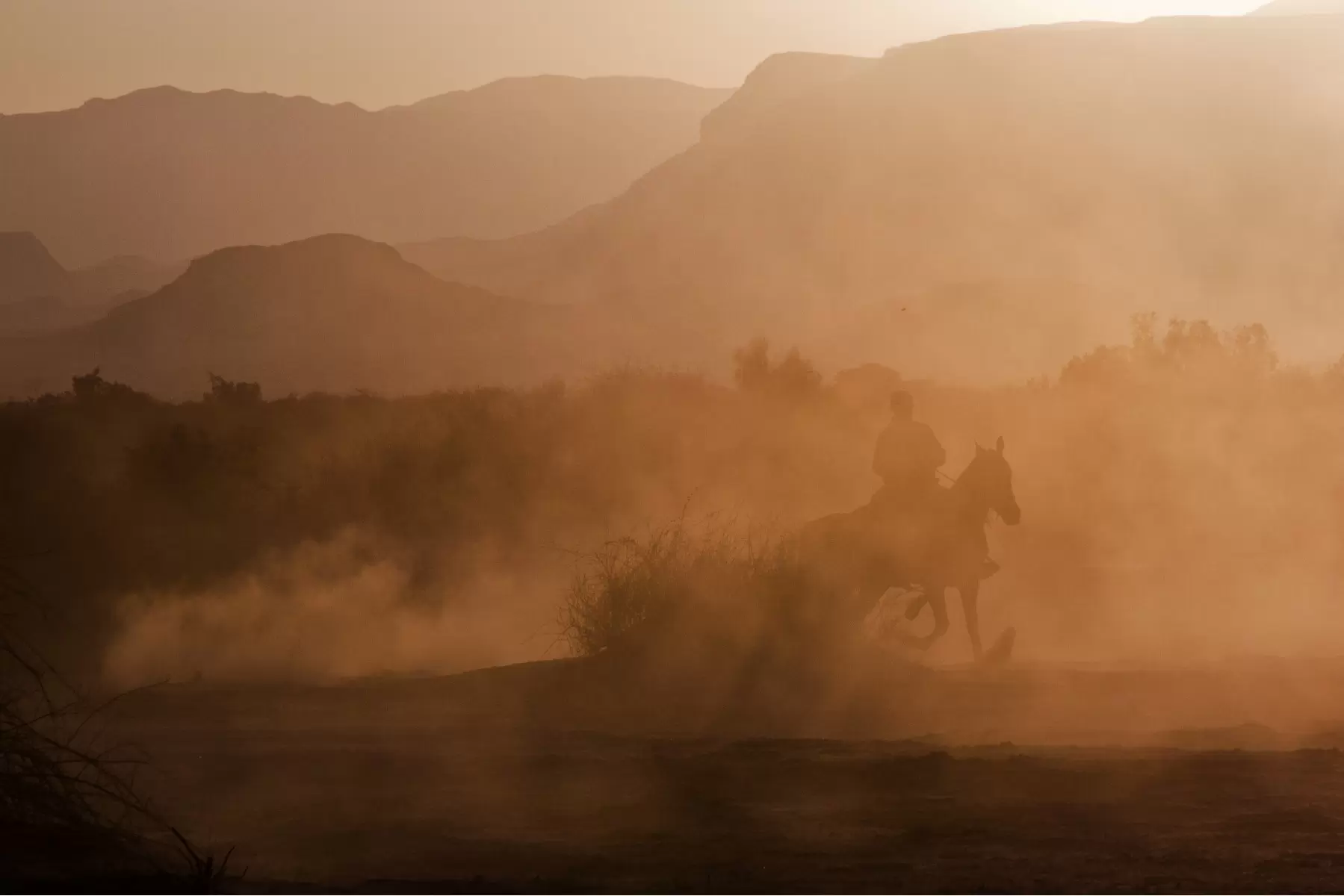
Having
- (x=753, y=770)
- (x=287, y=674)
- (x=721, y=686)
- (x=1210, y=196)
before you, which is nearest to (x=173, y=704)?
(x=287, y=674)

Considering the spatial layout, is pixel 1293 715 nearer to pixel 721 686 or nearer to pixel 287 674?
pixel 721 686

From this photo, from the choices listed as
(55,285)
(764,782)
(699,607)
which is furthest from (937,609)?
(55,285)

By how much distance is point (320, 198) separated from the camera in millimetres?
110438

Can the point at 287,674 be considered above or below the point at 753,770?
above

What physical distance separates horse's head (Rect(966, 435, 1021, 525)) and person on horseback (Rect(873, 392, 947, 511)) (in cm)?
64

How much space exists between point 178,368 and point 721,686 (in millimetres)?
66776

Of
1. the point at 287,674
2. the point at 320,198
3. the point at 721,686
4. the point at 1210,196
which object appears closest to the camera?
the point at 721,686

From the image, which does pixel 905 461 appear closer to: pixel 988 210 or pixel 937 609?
pixel 937 609

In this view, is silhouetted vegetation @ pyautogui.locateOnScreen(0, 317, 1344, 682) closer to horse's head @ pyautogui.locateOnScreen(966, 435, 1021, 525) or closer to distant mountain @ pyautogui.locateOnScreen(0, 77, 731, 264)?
horse's head @ pyautogui.locateOnScreen(966, 435, 1021, 525)

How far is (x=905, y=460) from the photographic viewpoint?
16344 millimetres

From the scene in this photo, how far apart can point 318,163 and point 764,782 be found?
112103 mm

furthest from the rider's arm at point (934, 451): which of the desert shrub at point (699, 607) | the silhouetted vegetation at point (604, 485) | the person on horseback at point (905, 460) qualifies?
the silhouetted vegetation at point (604, 485)

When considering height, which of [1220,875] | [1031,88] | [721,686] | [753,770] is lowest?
[1220,875]

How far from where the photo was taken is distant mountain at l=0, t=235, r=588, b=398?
75.4 metres
